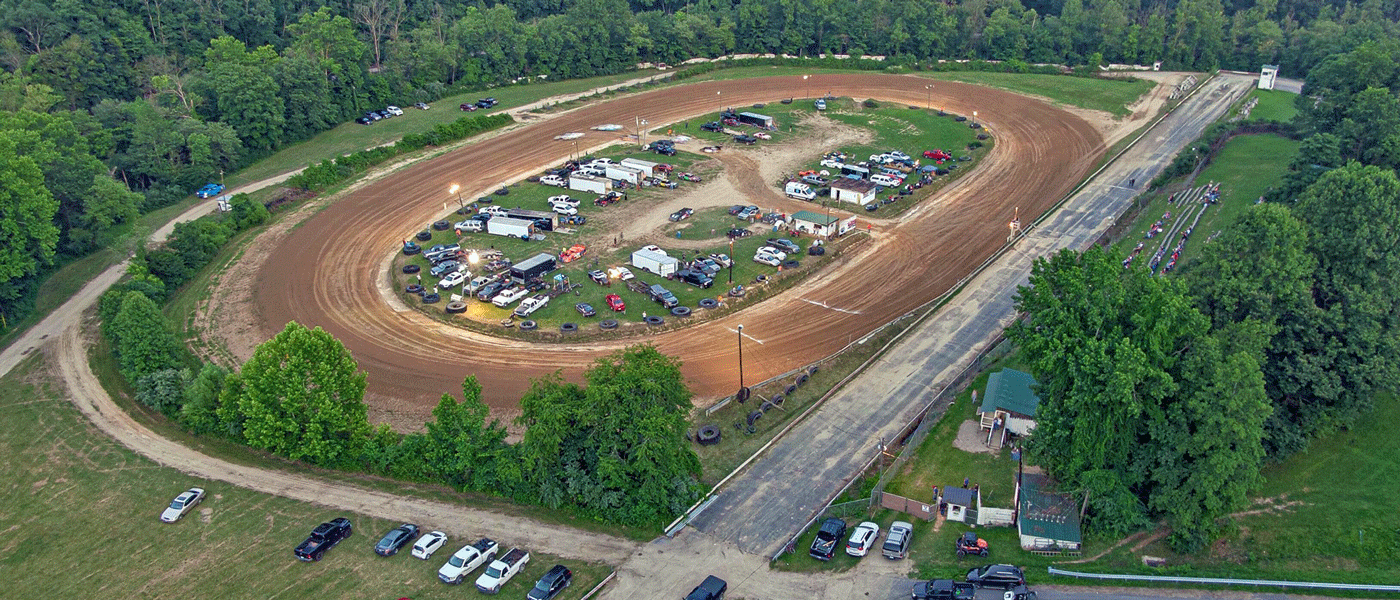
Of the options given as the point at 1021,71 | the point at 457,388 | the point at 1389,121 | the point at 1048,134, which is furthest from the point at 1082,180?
the point at 457,388

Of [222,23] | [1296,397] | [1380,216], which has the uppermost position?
[222,23]

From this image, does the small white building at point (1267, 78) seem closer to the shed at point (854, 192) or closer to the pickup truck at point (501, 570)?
the shed at point (854, 192)

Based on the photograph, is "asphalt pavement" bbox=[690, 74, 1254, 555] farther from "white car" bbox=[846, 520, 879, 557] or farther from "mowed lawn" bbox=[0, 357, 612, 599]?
"mowed lawn" bbox=[0, 357, 612, 599]

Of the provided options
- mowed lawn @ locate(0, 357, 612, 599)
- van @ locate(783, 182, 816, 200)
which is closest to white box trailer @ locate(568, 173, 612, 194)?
van @ locate(783, 182, 816, 200)

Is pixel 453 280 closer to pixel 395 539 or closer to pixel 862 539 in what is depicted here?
pixel 395 539

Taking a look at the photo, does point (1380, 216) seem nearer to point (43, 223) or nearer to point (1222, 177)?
point (1222, 177)

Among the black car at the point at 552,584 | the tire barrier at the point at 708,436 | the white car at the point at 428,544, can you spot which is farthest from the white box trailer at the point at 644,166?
→ the black car at the point at 552,584
